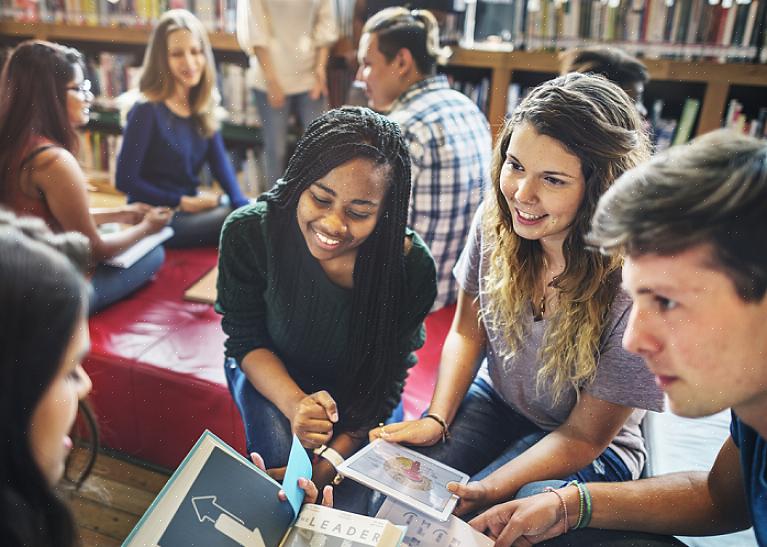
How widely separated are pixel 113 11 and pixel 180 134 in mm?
369

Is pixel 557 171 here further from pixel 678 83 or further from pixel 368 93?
pixel 678 83

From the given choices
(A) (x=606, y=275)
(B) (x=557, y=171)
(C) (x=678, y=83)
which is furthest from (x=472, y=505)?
(C) (x=678, y=83)

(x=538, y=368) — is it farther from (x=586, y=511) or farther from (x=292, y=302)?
(x=292, y=302)

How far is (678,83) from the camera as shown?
2.31 metres

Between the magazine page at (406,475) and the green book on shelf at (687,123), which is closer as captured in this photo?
the magazine page at (406,475)

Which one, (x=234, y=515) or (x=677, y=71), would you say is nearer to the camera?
(x=234, y=515)

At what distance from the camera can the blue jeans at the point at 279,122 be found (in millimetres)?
1008

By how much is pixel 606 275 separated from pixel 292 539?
0.58 meters

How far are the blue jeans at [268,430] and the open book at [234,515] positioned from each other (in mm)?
52

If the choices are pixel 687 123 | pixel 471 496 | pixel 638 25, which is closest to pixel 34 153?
pixel 471 496

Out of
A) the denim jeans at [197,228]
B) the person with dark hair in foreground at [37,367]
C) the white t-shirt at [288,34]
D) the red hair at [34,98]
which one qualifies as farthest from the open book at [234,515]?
the white t-shirt at [288,34]

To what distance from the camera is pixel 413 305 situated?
1.03 meters

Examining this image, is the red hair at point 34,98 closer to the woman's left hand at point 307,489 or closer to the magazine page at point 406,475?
the woman's left hand at point 307,489

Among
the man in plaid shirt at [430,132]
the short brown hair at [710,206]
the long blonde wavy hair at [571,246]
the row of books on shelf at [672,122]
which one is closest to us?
the short brown hair at [710,206]
